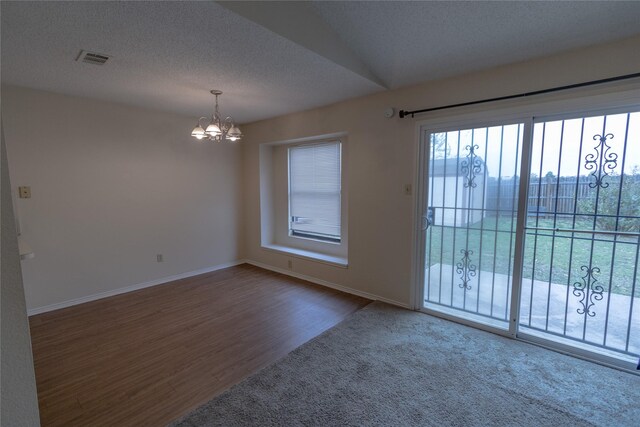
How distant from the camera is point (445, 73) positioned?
9.40 feet

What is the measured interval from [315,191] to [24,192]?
342 centimetres

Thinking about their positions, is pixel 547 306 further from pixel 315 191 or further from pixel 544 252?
pixel 315 191

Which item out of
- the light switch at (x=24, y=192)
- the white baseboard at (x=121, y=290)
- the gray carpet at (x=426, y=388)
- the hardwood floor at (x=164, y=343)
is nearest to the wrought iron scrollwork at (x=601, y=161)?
the gray carpet at (x=426, y=388)

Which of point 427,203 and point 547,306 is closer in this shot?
point 547,306

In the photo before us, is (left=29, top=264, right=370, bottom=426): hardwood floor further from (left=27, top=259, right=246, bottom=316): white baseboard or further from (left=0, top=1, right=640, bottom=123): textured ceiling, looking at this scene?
(left=0, top=1, right=640, bottom=123): textured ceiling

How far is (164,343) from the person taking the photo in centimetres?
274

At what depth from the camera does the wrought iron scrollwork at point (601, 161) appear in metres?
2.33

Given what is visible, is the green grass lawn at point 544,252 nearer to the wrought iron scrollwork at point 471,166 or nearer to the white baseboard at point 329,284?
the wrought iron scrollwork at point 471,166

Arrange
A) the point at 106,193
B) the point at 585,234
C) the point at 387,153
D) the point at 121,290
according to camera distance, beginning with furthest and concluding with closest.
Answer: the point at 121,290 < the point at 106,193 < the point at 387,153 < the point at 585,234

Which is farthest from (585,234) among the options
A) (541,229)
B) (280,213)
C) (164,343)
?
(280,213)

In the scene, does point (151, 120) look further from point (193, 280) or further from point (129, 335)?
point (129, 335)

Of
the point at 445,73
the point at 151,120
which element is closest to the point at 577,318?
the point at 445,73

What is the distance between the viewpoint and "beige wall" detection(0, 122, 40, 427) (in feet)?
2.34

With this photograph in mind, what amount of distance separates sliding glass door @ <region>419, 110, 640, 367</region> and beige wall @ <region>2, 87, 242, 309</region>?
3.35 meters
